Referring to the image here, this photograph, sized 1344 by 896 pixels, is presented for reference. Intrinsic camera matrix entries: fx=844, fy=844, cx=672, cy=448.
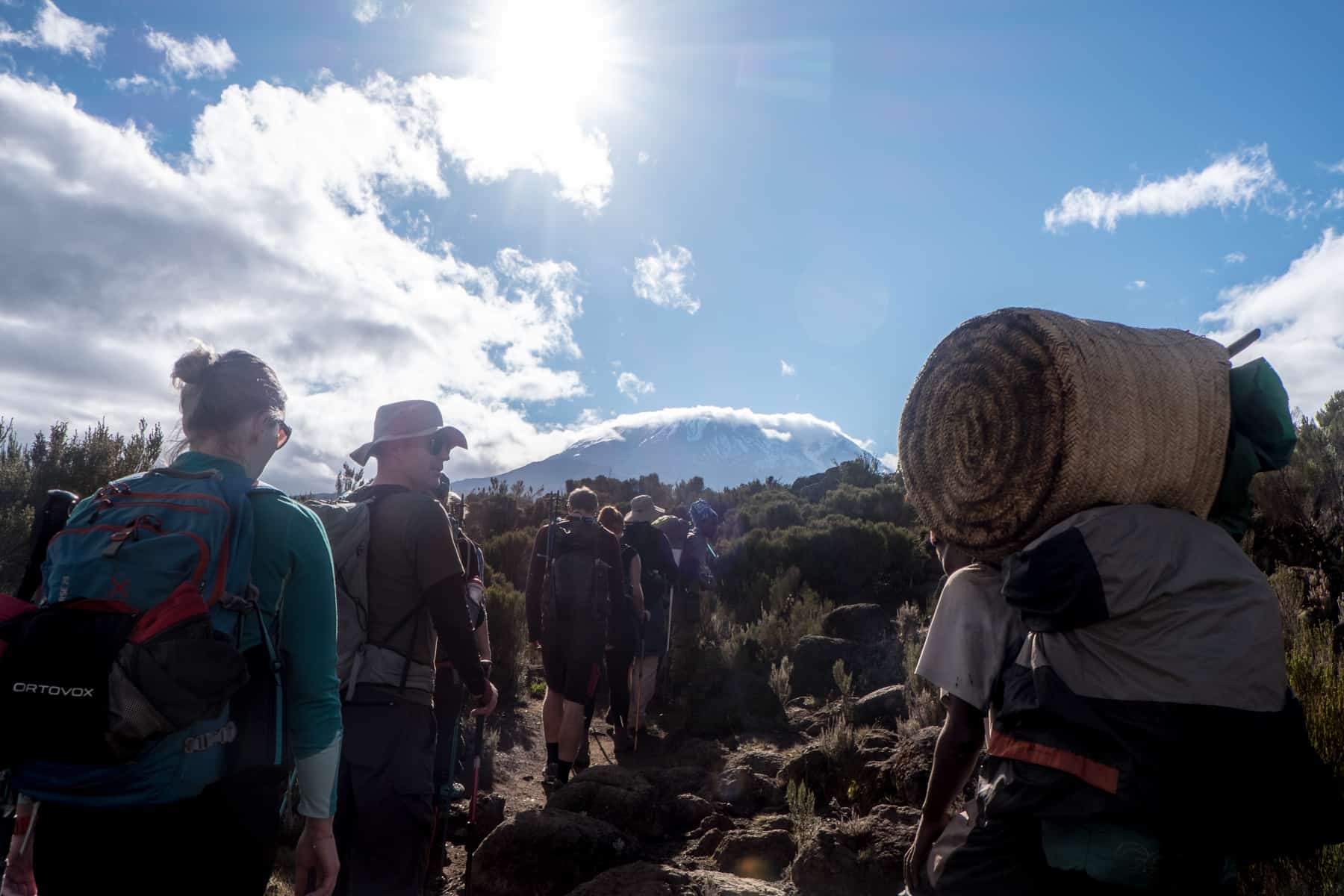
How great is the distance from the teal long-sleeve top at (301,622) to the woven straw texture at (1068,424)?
161 centimetres

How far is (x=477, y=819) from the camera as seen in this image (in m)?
5.27

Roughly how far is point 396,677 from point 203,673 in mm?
1337

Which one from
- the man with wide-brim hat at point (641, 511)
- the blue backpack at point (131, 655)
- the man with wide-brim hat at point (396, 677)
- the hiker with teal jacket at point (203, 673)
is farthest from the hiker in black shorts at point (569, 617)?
the blue backpack at point (131, 655)

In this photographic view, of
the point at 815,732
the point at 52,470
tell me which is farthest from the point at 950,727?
the point at 52,470

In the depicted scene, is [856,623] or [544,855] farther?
[856,623]

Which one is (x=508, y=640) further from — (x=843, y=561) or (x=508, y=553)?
(x=843, y=561)

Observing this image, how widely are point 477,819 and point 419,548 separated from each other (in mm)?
2981

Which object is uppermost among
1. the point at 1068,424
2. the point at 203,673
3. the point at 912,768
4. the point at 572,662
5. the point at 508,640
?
the point at 1068,424

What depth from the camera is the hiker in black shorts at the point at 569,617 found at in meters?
5.99

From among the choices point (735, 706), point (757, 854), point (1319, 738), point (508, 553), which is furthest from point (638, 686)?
point (508, 553)

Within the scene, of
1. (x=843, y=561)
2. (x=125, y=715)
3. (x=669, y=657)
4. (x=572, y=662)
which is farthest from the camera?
(x=843, y=561)

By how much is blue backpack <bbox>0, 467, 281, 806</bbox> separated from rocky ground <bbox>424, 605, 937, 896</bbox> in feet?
7.80

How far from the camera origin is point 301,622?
2057 mm

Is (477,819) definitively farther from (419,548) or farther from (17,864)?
(17,864)
